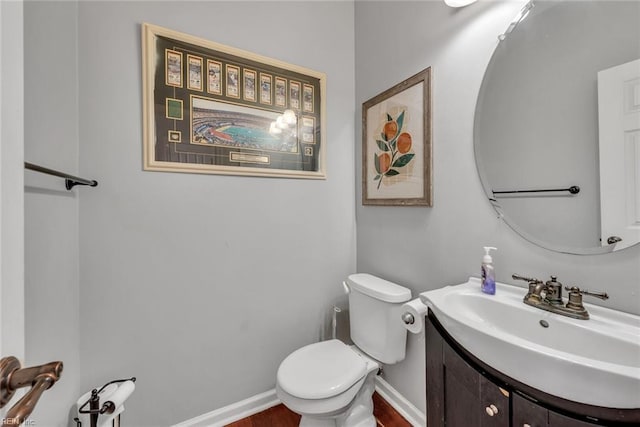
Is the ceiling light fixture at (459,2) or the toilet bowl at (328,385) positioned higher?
the ceiling light fixture at (459,2)

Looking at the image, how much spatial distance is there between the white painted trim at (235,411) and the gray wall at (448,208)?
0.74 meters

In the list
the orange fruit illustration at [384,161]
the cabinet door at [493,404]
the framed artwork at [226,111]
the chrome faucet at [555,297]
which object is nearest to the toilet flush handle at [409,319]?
the cabinet door at [493,404]

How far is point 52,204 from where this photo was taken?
0.90m

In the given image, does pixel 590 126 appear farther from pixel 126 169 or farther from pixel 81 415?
pixel 81 415

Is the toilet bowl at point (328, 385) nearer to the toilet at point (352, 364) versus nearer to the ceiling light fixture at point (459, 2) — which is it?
the toilet at point (352, 364)

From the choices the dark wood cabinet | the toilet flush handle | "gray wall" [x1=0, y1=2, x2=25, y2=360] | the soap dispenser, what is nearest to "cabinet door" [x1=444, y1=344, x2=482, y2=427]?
the dark wood cabinet

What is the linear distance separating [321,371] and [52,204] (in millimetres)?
1270

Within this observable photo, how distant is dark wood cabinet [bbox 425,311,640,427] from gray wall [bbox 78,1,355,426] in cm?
87

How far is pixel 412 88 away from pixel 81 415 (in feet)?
6.89

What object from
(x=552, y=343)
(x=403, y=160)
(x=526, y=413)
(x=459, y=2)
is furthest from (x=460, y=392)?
(x=459, y=2)

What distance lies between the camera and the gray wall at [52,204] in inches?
29.5

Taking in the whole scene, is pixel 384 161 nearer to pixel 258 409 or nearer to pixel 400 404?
pixel 400 404

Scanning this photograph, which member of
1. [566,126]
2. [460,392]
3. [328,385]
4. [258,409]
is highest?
[566,126]

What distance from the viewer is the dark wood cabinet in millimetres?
559
